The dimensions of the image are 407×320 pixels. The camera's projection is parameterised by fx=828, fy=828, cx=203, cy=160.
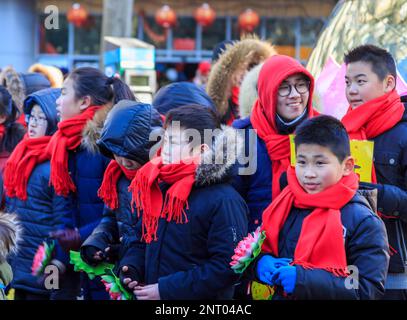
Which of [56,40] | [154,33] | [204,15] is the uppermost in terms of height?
[204,15]

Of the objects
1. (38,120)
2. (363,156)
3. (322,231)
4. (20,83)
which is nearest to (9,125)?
(38,120)

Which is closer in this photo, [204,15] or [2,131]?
[2,131]

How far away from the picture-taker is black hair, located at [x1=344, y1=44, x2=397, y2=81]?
Answer: 4.31 m

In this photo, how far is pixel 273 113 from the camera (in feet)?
13.7

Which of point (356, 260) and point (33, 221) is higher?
point (356, 260)

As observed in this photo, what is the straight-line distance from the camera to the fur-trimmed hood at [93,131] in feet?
15.5

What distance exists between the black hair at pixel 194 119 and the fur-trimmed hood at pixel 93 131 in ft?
3.08

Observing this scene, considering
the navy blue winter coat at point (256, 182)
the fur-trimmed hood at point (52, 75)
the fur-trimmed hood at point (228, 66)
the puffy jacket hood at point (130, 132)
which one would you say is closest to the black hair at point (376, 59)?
the navy blue winter coat at point (256, 182)

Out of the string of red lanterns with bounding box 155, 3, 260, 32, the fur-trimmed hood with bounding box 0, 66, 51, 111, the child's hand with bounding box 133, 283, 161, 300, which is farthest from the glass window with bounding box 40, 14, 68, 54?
the child's hand with bounding box 133, 283, 161, 300

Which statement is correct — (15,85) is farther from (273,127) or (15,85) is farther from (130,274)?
(130,274)

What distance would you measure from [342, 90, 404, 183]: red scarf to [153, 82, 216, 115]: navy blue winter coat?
0.95 metres

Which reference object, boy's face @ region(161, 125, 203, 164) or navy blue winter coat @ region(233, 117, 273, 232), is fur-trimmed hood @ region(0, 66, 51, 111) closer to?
navy blue winter coat @ region(233, 117, 273, 232)

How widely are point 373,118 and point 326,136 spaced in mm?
690
